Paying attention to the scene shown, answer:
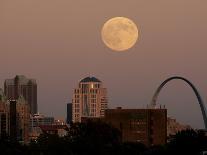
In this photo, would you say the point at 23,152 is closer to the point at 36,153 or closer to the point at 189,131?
the point at 36,153

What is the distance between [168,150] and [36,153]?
594 inches

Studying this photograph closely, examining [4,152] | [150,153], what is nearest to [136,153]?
[150,153]

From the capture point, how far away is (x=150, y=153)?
12706cm

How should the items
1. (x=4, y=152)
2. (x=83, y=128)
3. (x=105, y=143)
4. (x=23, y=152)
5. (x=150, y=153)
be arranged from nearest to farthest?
(x=4, y=152)
(x=23, y=152)
(x=150, y=153)
(x=105, y=143)
(x=83, y=128)

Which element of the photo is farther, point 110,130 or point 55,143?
point 110,130

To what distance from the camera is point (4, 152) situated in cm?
10906

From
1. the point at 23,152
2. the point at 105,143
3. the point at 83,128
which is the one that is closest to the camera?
the point at 23,152

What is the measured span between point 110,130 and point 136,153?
22.0 metres

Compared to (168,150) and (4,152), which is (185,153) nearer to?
(168,150)

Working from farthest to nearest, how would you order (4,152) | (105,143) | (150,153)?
(105,143) < (150,153) < (4,152)

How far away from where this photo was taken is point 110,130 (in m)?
155

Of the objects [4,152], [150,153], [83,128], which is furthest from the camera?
[83,128]

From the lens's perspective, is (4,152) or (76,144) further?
(76,144)

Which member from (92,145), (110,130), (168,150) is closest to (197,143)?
(168,150)
